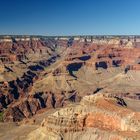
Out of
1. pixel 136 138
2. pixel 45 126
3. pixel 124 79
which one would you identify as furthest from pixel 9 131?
pixel 124 79

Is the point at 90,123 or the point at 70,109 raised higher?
the point at 70,109

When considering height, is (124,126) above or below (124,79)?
above

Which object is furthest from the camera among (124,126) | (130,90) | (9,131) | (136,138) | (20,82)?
(20,82)

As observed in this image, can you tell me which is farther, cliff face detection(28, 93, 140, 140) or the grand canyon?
the grand canyon

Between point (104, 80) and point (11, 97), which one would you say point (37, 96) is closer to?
point (11, 97)

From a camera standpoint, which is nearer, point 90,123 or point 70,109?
point 90,123

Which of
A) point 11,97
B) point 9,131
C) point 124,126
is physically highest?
point 124,126

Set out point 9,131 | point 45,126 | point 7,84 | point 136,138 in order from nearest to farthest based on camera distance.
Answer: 1. point 136,138
2. point 45,126
3. point 9,131
4. point 7,84

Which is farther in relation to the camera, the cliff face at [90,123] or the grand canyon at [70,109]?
the grand canyon at [70,109]
